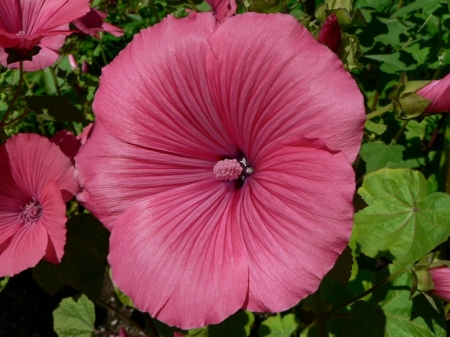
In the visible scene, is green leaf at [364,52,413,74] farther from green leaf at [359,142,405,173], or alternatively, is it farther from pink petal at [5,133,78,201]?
pink petal at [5,133,78,201]

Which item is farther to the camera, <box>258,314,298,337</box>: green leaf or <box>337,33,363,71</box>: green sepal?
<box>258,314,298,337</box>: green leaf

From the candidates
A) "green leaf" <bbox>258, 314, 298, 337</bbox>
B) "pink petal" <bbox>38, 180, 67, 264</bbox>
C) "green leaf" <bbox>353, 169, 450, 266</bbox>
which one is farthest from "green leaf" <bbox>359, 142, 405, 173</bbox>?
"pink petal" <bbox>38, 180, 67, 264</bbox>

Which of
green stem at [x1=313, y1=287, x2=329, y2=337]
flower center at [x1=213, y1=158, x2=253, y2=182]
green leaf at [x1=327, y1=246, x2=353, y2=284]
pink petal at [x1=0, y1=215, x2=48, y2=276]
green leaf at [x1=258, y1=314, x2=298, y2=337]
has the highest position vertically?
flower center at [x1=213, y1=158, x2=253, y2=182]

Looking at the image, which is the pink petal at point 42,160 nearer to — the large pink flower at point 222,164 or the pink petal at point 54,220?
the pink petal at point 54,220

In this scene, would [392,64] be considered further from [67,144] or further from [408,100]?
[67,144]

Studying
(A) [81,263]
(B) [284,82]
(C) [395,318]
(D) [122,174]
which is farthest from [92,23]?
(C) [395,318]

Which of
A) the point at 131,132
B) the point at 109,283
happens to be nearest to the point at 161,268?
the point at 131,132
